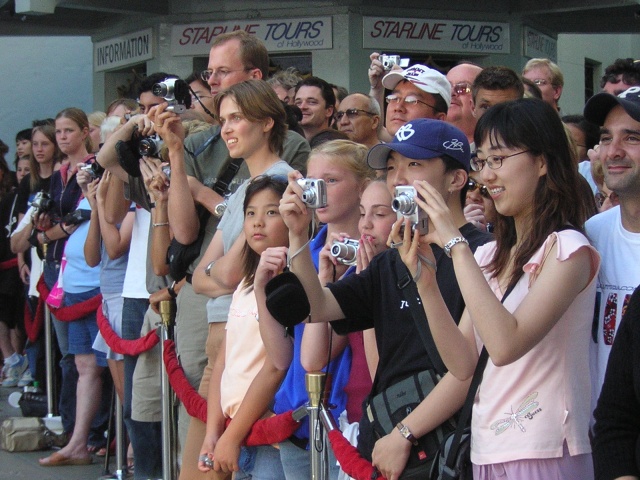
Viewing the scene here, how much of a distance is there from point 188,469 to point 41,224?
363 centimetres

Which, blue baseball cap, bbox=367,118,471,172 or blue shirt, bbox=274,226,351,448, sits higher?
blue baseball cap, bbox=367,118,471,172

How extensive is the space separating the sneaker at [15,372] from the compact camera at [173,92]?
235 inches

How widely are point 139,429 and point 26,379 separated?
4.54 metres

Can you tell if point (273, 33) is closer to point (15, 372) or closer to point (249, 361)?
point (15, 372)

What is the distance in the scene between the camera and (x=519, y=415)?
2.86m

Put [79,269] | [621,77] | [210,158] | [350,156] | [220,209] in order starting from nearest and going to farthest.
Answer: [350,156]
[220,209]
[621,77]
[210,158]
[79,269]

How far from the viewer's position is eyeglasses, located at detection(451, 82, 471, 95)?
549 cm

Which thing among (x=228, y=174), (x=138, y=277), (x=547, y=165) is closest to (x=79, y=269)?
(x=138, y=277)

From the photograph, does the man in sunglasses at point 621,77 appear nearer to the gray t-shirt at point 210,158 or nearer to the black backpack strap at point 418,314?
the gray t-shirt at point 210,158

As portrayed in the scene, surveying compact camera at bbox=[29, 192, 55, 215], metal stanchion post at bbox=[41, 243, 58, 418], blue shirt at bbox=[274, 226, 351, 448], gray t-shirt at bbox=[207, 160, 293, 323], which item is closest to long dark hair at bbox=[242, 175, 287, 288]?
gray t-shirt at bbox=[207, 160, 293, 323]

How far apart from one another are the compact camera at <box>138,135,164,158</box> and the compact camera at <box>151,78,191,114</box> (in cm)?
33

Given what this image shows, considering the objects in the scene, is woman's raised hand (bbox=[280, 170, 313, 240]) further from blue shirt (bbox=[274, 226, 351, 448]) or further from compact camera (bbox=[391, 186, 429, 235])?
blue shirt (bbox=[274, 226, 351, 448])

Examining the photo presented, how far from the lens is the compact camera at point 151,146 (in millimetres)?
5516

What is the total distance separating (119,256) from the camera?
6.55 m
